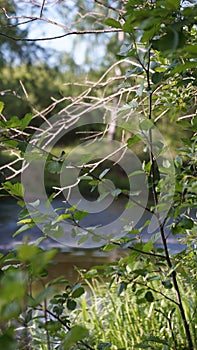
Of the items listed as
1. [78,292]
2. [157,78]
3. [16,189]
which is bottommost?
[78,292]

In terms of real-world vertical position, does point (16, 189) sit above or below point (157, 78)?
below

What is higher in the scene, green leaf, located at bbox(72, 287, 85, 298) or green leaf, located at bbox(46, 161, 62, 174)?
green leaf, located at bbox(46, 161, 62, 174)

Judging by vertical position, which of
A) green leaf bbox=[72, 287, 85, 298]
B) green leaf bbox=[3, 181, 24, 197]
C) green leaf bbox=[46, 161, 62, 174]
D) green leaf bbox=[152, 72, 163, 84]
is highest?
green leaf bbox=[152, 72, 163, 84]

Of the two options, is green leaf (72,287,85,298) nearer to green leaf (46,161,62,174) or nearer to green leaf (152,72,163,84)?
green leaf (46,161,62,174)

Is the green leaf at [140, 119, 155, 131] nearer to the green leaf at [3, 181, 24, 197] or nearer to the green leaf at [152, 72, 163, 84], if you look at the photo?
the green leaf at [152, 72, 163, 84]

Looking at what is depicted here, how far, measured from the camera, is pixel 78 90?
5.87 metres

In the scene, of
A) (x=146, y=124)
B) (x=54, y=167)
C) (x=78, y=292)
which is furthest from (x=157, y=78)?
(x=78, y=292)

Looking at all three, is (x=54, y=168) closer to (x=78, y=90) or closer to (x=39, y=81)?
(x=78, y=90)

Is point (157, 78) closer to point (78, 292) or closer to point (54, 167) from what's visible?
point (54, 167)

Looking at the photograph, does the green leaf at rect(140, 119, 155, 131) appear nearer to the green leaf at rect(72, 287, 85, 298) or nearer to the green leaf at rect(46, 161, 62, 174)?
the green leaf at rect(46, 161, 62, 174)

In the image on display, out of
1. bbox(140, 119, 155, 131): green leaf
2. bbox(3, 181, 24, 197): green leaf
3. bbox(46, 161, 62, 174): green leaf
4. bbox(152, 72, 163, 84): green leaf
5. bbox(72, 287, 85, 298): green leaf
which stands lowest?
bbox(72, 287, 85, 298): green leaf

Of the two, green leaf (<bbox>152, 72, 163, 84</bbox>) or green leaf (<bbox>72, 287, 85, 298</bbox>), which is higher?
green leaf (<bbox>152, 72, 163, 84</bbox>)

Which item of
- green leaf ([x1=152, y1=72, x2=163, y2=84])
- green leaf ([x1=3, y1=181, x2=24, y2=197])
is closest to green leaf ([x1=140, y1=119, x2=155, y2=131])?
green leaf ([x1=152, y1=72, x2=163, y2=84])

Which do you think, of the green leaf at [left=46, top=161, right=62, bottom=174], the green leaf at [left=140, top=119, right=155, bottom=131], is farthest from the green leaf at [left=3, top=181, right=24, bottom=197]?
the green leaf at [left=140, top=119, right=155, bottom=131]
